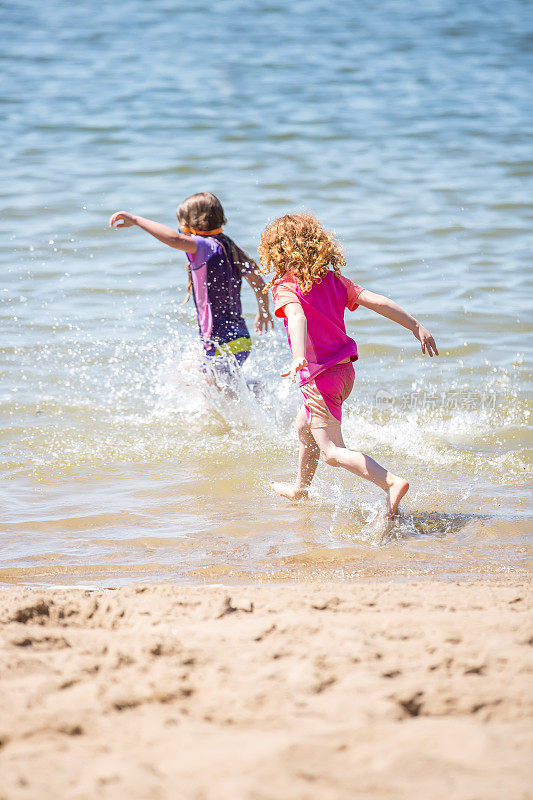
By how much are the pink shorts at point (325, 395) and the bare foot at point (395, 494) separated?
0.45m

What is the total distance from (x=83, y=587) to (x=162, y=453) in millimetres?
1822

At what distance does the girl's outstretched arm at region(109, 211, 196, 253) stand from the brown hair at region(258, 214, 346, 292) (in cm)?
100

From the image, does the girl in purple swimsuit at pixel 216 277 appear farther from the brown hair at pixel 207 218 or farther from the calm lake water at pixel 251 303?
the calm lake water at pixel 251 303

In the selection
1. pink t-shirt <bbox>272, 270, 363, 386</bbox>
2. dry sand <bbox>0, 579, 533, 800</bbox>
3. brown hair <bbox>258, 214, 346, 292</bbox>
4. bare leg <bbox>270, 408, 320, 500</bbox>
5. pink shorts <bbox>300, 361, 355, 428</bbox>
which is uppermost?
brown hair <bbox>258, 214, 346, 292</bbox>

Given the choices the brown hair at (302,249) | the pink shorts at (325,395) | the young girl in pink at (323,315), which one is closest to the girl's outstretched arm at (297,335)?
the young girl in pink at (323,315)

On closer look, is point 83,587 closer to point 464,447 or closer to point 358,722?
point 358,722

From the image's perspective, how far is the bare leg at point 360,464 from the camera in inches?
155

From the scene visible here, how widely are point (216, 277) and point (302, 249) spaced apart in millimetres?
1666

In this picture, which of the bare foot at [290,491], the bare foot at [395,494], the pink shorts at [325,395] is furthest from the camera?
the bare foot at [290,491]

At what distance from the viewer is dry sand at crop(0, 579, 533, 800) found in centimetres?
187

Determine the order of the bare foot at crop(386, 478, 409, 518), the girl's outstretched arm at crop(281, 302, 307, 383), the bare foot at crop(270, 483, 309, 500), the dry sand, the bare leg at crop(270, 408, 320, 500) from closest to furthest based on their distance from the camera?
the dry sand → the girl's outstretched arm at crop(281, 302, 307, 383) → the bare foot at crop(386, 478, 409, 518) → the bare leg at crop(270, 408, 320, 500) → the bare foot at crop(270, 483, 309, 500)

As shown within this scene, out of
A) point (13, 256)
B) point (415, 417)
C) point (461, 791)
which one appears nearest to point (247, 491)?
point (415, 417)

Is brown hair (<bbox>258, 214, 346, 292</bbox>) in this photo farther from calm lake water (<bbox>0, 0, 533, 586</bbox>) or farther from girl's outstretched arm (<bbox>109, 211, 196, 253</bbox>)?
calm lake water (<bbox>0, 0, 533, 586</bbox>)

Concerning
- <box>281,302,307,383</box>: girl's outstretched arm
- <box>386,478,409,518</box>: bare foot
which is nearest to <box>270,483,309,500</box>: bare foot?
<box>386,478,409,518</box>: bare foot
